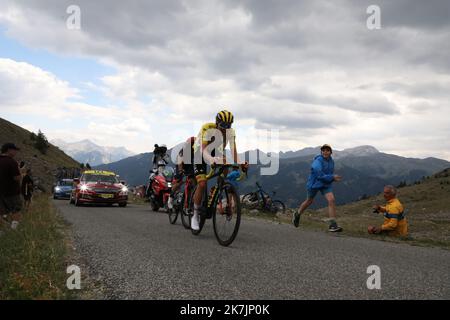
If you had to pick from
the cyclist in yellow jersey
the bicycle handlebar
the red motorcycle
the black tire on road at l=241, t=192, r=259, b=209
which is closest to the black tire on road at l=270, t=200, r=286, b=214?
the black tire on road at l=241, t=192, r=259, b=209

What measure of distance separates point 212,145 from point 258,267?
10.2 feet

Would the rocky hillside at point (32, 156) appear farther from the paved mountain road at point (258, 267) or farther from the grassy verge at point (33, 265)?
the paved mountain road at point (258, 267)

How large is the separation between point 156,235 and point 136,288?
13.6 ft

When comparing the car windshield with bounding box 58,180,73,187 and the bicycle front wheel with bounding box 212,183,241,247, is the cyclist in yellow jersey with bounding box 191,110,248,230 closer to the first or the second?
the bicycle front wheel with bounding box 212,183,241,247

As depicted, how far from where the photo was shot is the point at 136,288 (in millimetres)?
4129

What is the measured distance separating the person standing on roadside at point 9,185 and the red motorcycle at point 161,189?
6.85 metres

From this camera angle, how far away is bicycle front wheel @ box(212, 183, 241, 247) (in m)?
6.82

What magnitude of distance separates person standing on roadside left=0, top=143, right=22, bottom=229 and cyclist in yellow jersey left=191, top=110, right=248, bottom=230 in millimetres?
4794

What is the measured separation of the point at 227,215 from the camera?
284 inches

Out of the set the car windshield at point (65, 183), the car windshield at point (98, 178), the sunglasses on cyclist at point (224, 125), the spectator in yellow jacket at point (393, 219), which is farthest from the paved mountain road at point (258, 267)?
the car windshield at point (65, 183)

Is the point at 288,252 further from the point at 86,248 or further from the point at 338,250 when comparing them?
the point at 86,248

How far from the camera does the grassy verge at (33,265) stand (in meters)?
3.95

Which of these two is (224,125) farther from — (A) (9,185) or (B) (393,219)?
(A) (9,185)
